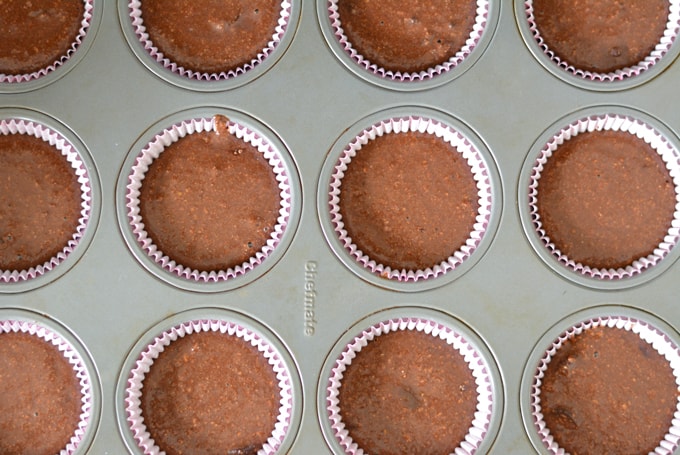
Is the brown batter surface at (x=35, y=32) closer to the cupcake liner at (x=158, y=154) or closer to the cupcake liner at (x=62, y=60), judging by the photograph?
the cupcake liner at (x=62, y=60)

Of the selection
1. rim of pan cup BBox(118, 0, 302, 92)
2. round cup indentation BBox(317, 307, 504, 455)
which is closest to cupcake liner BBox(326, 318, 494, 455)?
round cup indentation BBox(317, 307, 504, 455)

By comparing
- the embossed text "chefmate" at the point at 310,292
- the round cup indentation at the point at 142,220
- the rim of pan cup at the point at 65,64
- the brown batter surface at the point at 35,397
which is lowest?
the brown batter surface at the point at 35,397

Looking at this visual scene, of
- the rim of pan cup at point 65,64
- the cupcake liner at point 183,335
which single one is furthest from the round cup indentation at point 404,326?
the rim of pan cup at point 65,64

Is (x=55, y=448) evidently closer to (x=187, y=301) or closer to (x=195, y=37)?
(x=187, y=301)

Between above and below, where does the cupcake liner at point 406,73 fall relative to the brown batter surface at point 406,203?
above

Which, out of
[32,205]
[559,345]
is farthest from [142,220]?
[559,345]

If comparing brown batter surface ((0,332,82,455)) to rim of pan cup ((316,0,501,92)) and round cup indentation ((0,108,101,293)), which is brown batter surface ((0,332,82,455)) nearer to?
round cup indentation ((0,108,101,293))
